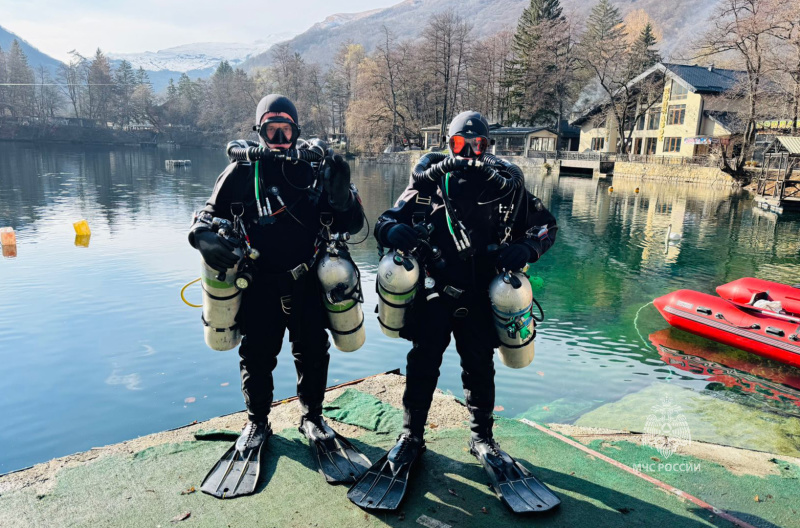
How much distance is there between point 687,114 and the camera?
44844 millimetres

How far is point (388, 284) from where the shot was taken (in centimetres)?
345

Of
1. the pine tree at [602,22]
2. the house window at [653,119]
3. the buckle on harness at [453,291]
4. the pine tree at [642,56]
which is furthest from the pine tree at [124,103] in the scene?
the buckle on harness at [453,291]

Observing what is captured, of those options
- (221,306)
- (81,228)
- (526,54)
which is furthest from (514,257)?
(526,54)

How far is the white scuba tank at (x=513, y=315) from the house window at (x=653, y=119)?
53039mm

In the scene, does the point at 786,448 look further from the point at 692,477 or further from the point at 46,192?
the point at 46,192

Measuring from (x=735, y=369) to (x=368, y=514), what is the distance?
27.3 feet

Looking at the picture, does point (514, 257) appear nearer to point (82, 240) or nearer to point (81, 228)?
point (82, 240)

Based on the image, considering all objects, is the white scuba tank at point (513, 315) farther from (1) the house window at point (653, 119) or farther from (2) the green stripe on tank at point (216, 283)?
(1) the house window at point (653, 119)

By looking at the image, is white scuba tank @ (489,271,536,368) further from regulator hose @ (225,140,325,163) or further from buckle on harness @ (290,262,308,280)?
regulator hose @ (225,140,325,163)

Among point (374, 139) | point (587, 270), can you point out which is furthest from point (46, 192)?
point (374, 139)

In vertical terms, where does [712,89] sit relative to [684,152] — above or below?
above

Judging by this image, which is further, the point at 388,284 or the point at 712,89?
the point at 712,89

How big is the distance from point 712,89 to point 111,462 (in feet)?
170

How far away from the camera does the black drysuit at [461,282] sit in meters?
3.56
